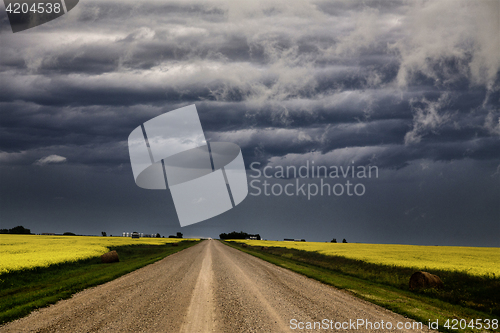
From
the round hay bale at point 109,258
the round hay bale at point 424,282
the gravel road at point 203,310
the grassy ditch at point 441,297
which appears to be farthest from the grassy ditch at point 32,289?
the round hay bale at point 424,282

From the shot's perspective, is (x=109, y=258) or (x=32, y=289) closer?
(x=32, y=289)

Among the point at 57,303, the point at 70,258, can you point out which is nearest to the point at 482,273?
the point at 57,303

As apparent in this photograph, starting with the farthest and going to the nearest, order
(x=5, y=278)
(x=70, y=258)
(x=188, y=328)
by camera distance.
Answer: (x=70, y=258) → (x=5, y=278) → (x=188, y=328)

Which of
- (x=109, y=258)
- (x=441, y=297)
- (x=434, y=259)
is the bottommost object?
(x=434, y=259)

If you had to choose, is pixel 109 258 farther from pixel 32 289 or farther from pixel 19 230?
pixel 19 230

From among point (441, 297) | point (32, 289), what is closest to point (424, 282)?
point (441, 297)

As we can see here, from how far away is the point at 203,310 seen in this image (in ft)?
35.6

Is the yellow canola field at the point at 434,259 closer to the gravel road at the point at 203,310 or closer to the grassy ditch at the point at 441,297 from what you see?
the grassy ditch at the point at 441,297

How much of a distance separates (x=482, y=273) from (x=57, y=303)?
24028 millimetres

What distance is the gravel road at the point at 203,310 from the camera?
29.8 ft

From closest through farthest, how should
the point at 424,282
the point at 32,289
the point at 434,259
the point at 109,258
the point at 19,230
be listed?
the point at 32,289, the point at 424,282, the point at 109,258, the point at 434,259, the point at 19,230

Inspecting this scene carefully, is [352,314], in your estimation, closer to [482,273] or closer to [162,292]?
[162,292]

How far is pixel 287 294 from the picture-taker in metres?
14.1

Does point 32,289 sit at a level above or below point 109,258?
above
